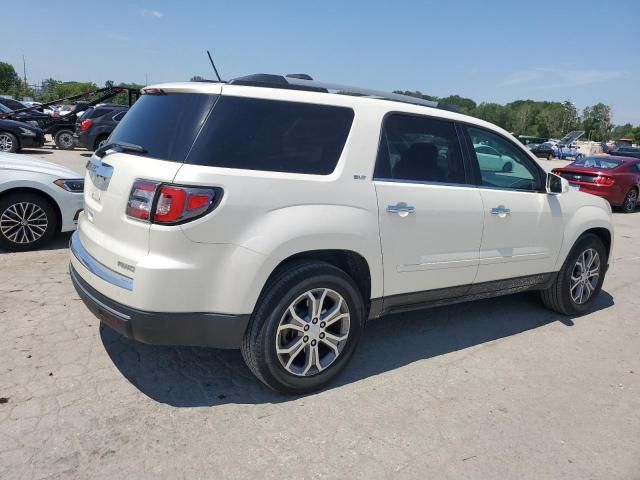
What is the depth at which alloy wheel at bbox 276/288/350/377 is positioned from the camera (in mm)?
3010

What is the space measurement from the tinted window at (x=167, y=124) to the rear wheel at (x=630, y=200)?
1328 cm

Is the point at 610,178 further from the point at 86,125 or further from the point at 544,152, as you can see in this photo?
the point at 544,152

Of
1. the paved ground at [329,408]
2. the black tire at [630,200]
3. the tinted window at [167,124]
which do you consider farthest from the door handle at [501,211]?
the black tire at [630,200]

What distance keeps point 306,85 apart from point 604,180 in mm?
11865

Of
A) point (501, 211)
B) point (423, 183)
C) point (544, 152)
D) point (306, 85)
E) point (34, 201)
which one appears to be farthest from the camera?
point (544, 152)

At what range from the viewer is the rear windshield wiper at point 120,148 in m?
2.93

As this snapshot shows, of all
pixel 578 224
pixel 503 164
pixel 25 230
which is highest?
pixel 503 164

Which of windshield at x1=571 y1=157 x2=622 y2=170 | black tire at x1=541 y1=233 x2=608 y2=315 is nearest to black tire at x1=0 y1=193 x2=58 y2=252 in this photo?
black tire at x1=541 y1=233 x2=608 y2=315

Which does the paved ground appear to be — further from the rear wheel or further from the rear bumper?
the rear wheel

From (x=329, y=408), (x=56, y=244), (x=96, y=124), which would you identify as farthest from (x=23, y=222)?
(x=96, y=124)

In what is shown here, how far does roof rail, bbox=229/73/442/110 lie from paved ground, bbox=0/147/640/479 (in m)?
1.85

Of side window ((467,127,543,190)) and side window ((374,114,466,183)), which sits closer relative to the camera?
side window ((374,114,466,183))

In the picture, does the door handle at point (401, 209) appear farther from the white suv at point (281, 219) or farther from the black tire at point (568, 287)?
the black tire at point (568, 287)

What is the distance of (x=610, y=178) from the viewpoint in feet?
41.4
